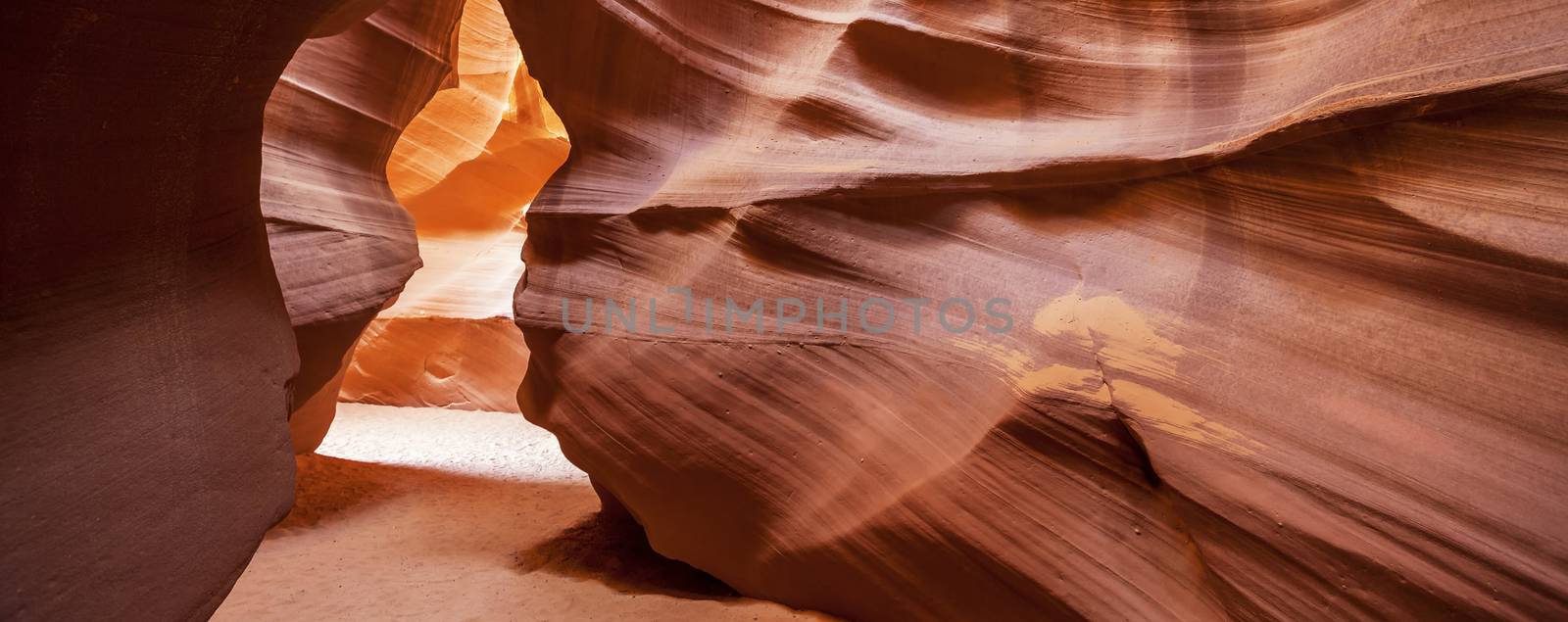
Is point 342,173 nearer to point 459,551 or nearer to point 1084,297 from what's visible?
point 459,551

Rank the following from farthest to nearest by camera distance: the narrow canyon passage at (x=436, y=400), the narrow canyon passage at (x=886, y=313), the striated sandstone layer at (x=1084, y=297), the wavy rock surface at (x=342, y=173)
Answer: the wavy rock surface at (x=342, y=173)
the narrow canyon passage at (x=436, y=400)
the striated sandstone layer at (x=1084, y=297)
the narrow canyon passage at (x=886, y=313)

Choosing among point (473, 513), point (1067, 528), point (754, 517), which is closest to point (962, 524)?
point (1067, 528)

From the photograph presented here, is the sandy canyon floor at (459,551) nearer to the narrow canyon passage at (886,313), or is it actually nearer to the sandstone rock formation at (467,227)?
the narrow canyon passage at (886,313)

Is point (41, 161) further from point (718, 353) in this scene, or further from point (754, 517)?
point (754, 517)

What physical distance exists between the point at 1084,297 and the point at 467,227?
23.9 feet

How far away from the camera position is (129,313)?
6.42 ft

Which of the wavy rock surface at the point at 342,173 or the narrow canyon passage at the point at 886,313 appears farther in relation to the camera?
the wavy rock surface at the point at 342,173

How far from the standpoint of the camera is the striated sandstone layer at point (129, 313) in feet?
5.29

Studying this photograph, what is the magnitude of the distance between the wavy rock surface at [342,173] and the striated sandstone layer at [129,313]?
1713mm

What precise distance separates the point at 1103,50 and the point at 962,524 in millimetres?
1710

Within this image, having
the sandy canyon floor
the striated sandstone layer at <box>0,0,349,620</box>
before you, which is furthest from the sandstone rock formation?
the striated sandstone layer at <box>0,0,349,620</box>

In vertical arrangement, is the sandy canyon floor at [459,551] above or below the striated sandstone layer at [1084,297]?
A: below

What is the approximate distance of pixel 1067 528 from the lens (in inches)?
93.2

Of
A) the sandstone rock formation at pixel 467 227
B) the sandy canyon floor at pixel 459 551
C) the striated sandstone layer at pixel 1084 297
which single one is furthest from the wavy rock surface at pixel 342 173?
the sandstone rock formation at pixel 467 227
